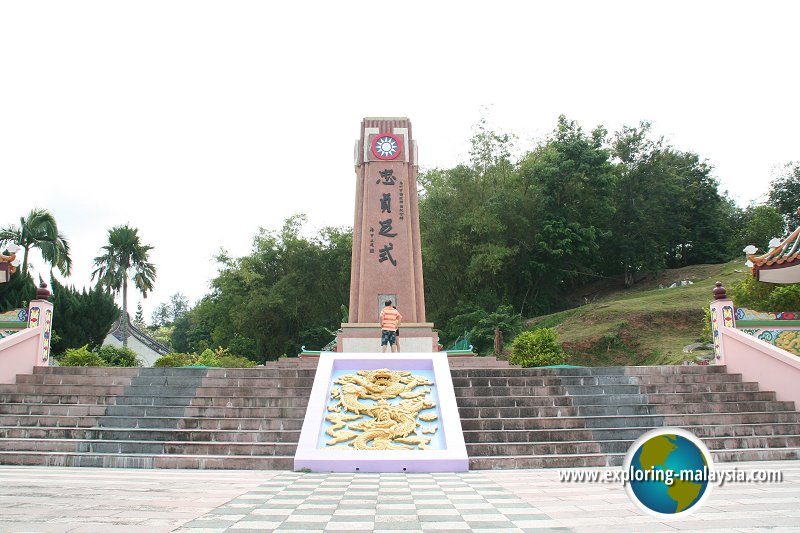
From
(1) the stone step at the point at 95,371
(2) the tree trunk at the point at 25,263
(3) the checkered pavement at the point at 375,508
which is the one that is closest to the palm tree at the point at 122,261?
(2) the tree trunk at the point at 25,263

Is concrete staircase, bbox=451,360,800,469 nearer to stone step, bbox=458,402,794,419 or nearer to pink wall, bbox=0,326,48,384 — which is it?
stone step, bbox=458,402,794,419

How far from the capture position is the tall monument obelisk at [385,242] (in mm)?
11281

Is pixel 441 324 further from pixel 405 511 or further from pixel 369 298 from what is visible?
pixel 405 511

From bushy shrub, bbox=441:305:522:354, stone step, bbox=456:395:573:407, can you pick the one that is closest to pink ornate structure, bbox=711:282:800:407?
stone step, bbox=456:395:573:407

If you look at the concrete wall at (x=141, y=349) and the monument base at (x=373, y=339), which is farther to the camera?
the concrete wall at (x=141, y=349)

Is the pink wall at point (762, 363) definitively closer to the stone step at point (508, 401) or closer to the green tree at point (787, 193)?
the stone step at point (508, 401)

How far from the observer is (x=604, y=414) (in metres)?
7.07

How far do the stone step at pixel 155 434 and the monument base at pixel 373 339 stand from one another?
4693 mm

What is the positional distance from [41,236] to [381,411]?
1900 cm

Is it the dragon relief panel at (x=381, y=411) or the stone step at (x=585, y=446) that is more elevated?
the dragon relief panel at (x=381, y=411)

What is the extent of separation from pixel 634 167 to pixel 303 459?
890 inches

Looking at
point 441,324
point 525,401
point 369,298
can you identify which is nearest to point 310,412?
point 525,401

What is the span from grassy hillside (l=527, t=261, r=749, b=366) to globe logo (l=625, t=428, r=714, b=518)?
473 inches

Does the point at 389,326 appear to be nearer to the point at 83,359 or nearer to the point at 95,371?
the point at 95,371
